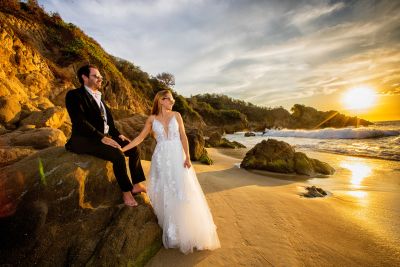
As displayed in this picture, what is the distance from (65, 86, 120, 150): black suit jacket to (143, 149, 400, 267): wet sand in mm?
2271

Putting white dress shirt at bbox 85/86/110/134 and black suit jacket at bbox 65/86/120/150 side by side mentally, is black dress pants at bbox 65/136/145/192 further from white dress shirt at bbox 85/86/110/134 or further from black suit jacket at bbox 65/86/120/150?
white dress shirt at bbox 85/86/110/134

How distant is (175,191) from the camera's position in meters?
3.68

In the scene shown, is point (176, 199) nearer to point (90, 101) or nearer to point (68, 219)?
point (68, 219)

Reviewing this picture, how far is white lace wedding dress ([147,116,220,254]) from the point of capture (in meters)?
3.44

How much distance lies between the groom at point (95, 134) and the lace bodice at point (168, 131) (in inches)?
23.6

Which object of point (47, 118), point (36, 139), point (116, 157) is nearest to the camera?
point (116, 157)

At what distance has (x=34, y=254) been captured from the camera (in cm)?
289

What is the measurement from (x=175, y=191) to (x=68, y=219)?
61.5 inches

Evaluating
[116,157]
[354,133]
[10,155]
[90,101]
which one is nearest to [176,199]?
[116,157]

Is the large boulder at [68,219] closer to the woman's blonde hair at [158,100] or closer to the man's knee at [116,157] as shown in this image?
the man's knee at [116,157]

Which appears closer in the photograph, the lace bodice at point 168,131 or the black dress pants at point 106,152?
the black dress pants at point 106,152

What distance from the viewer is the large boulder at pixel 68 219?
2.91m

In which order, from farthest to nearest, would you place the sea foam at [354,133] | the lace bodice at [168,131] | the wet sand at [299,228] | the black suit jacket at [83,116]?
the sea foam at [354,133]
the lace bodice at [168,131]
the black suit jacket at [83,116]
the wet sand at [299,228]

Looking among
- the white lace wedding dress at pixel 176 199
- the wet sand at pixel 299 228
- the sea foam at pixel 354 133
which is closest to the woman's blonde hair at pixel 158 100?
the white lace wedding dress at pixel 176 199
